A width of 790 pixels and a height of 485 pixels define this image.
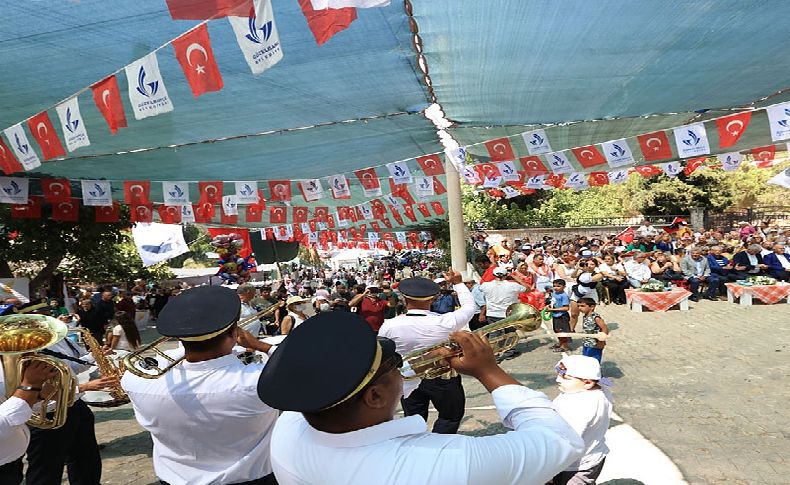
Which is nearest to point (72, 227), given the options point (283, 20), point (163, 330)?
point (283, 20)

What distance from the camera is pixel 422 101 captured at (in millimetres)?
8797

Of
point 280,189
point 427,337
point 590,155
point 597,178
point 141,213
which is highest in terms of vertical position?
point 141,213

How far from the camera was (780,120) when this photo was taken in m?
7.66

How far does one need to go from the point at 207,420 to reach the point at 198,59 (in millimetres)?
3550

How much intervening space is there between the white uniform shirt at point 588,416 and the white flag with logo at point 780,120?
21.0 feet

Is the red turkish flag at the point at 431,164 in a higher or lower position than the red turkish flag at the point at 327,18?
lower

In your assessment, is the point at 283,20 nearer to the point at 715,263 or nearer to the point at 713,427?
the point at 713,427

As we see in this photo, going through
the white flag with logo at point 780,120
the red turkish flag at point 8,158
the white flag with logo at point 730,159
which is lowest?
the white flag with logo at point 730,159

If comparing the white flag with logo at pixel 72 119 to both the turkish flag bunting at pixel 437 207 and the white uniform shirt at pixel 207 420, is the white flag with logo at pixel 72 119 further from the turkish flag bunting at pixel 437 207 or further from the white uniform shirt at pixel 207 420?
the turkish flag bunting at pixel 437 207

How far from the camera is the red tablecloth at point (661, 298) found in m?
13.1

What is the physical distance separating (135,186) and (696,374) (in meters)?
11.6

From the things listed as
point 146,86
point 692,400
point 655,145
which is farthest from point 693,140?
point 146,86

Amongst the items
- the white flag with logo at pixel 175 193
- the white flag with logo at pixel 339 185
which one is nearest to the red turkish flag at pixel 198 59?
the white flag with logo at pixel 339 185

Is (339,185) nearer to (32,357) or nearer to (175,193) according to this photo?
(175,193)
